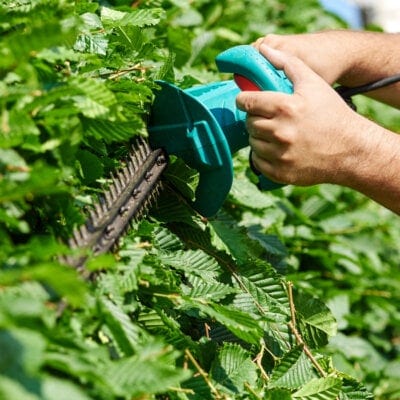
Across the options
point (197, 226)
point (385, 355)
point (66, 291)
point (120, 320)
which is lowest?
point (385, 355)

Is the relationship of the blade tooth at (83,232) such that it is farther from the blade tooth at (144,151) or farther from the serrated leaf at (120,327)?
the blade tooth at (144,151)

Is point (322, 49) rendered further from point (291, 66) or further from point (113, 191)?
point (113, 191)

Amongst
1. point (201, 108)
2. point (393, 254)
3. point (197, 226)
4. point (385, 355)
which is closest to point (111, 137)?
point (201, 108)

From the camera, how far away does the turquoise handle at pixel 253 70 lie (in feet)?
5.21

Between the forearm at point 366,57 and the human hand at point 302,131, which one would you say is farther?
the forearm at point 366,57

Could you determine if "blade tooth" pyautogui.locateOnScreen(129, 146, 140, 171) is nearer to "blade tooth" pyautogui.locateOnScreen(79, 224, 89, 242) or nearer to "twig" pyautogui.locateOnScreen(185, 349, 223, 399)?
"blade tooth" pyautogui.locateOnScreen(79, 224, 89, 242)

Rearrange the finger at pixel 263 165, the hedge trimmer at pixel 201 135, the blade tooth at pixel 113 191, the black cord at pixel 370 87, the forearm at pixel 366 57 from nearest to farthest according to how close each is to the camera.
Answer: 1. the blade tooth at pixel 113 191
2. the hedge trimmer at pixel 201 135
3. the finger at pixel 263 165
4. the black cord at pixel 370 87
5. the forearm at pixel 366 57

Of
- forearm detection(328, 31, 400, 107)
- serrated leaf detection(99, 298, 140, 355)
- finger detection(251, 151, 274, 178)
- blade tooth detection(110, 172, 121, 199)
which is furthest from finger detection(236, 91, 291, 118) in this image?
forearm detection(328, 31, 400, 107)

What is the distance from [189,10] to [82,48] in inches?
53.1

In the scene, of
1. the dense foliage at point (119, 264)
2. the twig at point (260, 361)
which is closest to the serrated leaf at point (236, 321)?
the dense foliage at point (119, 264)

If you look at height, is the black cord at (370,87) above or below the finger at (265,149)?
below

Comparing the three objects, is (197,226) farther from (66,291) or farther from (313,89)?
(66,291)

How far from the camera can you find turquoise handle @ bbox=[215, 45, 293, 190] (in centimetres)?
159

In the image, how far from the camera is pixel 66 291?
909mm
